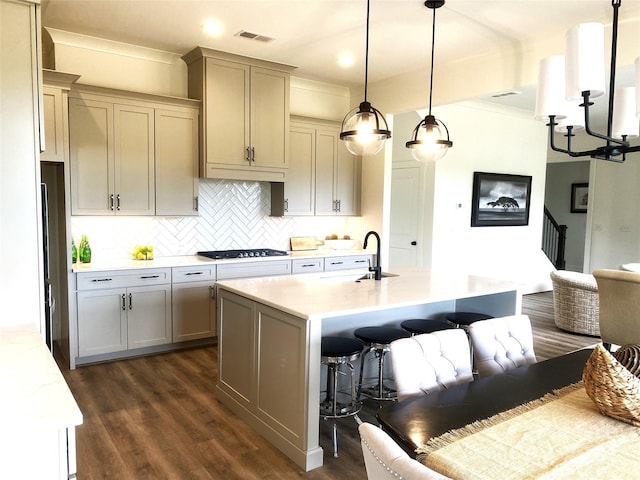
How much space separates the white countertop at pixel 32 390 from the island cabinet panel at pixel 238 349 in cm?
129

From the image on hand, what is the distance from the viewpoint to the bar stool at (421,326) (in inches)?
131

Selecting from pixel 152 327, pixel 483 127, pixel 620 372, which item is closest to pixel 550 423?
pixel 620 372

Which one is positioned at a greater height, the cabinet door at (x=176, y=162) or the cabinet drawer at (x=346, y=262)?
the cabinet door at (x=176, y=162)

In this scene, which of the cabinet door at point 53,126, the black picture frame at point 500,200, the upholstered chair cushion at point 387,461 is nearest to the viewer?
the upholstered chair cushion at point 387,461

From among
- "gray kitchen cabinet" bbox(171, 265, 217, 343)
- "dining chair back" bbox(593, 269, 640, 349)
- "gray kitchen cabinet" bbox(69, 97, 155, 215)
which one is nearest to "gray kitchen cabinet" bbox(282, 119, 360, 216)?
"gray kitchen cabinet" bbox(171, 265, 217, 343)

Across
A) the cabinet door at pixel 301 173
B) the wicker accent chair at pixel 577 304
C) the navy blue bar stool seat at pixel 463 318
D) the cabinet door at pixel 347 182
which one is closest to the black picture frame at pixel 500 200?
the wicker accent chair at pixel 577 304

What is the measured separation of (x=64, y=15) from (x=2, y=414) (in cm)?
365

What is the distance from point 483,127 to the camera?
693 cm

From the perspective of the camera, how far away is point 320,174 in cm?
578

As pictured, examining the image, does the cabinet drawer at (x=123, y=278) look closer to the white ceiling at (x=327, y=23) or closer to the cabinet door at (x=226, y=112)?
the cabinet door at (x=226, y=112)

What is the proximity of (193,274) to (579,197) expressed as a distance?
903 centimetres

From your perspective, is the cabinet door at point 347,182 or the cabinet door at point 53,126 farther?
the cabinet door at point 347,182

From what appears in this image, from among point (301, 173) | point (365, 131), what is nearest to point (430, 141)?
point (365, 131)

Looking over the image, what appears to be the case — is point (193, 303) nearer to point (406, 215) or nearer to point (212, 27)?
point (212, 27)
